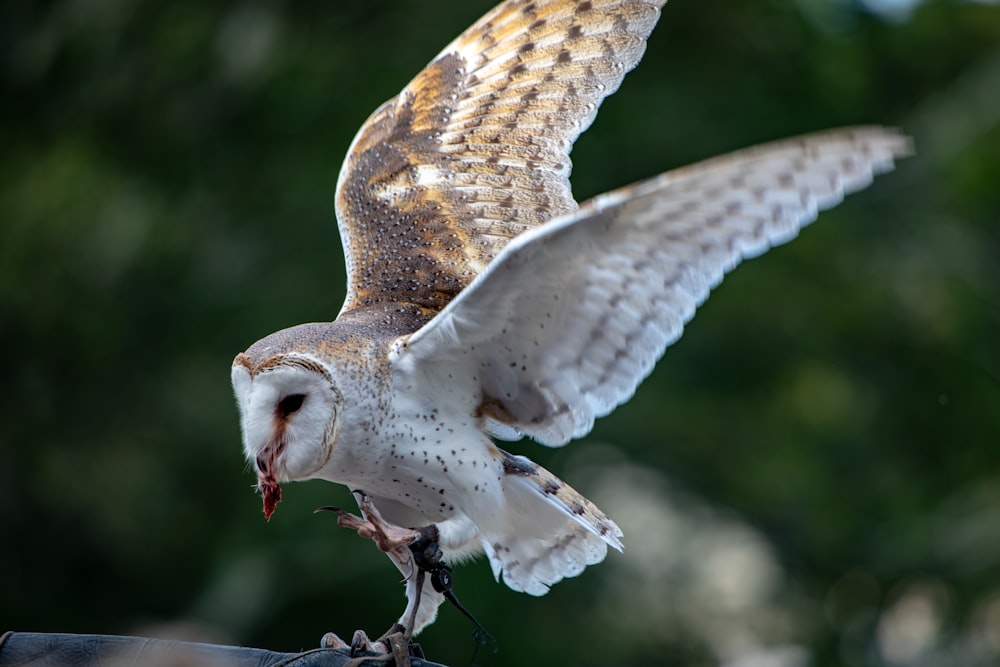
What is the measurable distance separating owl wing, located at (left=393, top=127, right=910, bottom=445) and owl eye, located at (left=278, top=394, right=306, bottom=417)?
224mm

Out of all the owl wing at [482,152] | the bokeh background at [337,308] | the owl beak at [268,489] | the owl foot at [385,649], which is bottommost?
the bokeh background at [337,308]

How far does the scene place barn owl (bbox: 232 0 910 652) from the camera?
223cm

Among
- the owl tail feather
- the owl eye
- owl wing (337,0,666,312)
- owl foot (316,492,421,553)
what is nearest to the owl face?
the owl eye

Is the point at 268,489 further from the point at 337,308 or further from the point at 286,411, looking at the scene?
the point at 337,308

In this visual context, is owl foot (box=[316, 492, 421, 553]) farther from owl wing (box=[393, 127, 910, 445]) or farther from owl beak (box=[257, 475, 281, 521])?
owl wing (box=[393, 127, 910, 445])

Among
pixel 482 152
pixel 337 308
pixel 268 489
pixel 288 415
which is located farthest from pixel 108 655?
pixel 337 308

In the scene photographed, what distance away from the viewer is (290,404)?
8.05 ft

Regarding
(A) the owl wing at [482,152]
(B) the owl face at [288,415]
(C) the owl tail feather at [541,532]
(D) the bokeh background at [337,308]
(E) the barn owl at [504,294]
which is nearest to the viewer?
(E) the barn owl at [504,294]

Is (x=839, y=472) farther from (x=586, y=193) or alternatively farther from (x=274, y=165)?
(x=274, y=165)

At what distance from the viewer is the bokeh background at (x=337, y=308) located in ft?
26.4

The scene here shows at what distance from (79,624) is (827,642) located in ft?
16.0

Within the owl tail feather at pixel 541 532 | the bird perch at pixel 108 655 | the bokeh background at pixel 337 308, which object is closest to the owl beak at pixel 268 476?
the bird perch at pixel 108 655

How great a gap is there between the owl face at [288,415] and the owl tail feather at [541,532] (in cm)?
48

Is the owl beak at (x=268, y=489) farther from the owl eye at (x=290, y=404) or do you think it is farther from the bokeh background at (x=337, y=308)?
the bokeh background at (x=337, y=308)
